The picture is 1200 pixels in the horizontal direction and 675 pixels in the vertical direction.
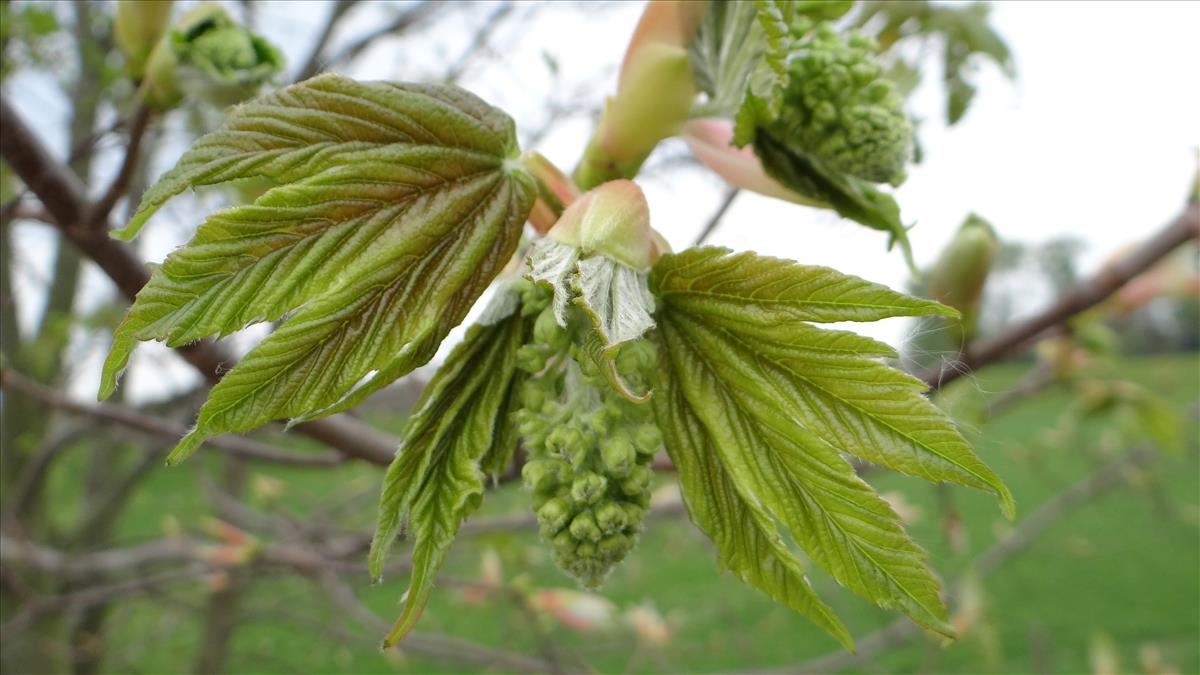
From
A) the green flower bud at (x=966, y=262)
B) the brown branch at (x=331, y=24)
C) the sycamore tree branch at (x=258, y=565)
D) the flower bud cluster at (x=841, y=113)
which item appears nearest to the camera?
the flower bud cluster at (x=841, y=113)

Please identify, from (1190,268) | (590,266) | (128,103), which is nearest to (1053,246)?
(1190,268)

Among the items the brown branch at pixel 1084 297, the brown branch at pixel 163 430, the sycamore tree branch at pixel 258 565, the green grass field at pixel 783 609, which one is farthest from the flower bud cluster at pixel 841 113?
the green grass field at pixel 783 609

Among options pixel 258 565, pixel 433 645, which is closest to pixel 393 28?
pixel 258 565

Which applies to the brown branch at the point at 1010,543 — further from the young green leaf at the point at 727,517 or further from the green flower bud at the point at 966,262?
the young green leaf at the point at 727,517

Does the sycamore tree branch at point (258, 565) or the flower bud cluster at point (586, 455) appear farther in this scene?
the sycamore tree branch at point (258, 565)

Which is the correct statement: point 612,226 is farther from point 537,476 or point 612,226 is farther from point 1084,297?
point 1084,297

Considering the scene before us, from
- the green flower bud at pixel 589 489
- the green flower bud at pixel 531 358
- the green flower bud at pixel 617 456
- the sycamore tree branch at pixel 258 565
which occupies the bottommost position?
the sycamore tree branch at pixel 258 565

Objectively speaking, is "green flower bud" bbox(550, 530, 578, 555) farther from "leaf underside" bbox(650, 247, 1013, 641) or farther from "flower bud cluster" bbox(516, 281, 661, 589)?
"leaf underside" bbox(650, 247, 1013, 641)

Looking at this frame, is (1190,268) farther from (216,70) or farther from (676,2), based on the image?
(216,70)
